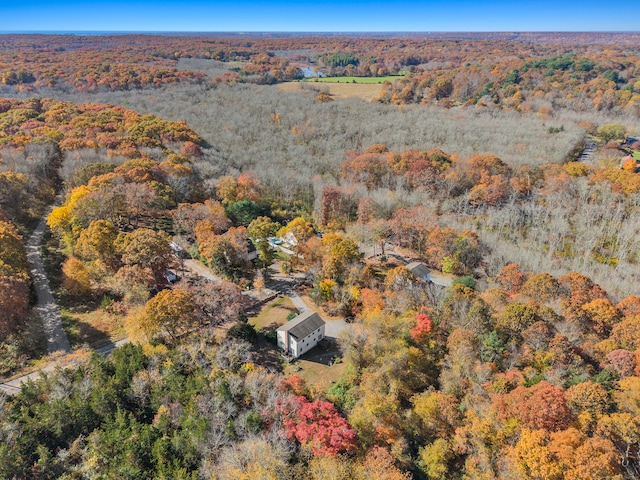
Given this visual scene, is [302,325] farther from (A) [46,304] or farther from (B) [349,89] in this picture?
(B) [349,89]

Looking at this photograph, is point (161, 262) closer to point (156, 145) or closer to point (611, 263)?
point (156, 145)

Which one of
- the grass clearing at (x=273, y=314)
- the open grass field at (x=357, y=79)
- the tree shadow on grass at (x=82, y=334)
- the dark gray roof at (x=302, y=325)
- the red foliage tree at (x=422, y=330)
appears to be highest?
the open grass field at (x=357, y=79)

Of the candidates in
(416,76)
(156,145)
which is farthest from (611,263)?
(416,76)

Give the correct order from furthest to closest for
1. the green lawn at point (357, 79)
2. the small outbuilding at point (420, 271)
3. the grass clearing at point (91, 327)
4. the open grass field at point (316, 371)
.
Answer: the green lawn at point (357, 79)
the small outbuilding at point (420, 271)
the grass clearing at point (91, 327)
the open grass field at point (316, 371)

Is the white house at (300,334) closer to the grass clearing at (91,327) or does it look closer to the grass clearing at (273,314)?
the grass clearing at (273,314)

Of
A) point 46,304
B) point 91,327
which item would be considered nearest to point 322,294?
point 91,327

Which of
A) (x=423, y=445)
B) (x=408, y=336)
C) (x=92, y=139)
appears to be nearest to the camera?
(x=423, y=445)

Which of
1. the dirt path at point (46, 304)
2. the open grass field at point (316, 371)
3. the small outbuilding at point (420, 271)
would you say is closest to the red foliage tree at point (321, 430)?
the open grass field at point (316, 371)
